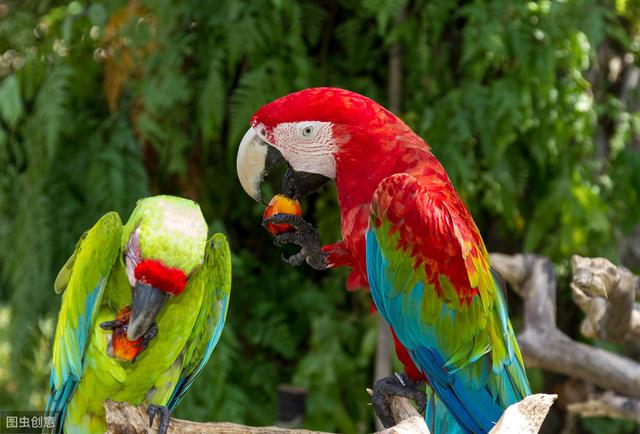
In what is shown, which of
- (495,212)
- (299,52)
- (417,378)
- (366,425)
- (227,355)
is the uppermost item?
(299,52)

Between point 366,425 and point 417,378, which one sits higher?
point 417,378

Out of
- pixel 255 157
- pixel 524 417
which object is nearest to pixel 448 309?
pixel 524 417

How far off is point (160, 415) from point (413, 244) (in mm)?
421

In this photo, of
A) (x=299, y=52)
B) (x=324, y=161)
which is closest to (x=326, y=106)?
(x=324, y=161)

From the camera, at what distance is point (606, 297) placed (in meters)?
1.47

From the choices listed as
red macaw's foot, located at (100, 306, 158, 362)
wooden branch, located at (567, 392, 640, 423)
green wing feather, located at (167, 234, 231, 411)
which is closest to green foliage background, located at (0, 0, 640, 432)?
wooden branch, located at (567, 392, 640, 423)

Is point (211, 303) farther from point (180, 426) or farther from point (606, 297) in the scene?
point (606, 297)

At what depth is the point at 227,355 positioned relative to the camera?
199 cm

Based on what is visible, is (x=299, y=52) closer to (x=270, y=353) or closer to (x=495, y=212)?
(x=495, y=212)

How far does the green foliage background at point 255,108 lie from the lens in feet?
6.25

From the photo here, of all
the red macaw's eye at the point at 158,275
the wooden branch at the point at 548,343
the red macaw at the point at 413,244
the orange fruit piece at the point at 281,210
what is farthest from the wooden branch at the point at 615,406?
the red macaw's eye at the point at 158,275

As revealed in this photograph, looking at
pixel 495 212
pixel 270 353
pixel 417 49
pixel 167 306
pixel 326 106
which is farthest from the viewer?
pixel 270 353

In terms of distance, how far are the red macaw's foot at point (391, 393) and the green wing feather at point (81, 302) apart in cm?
41

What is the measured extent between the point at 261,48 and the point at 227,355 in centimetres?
74
